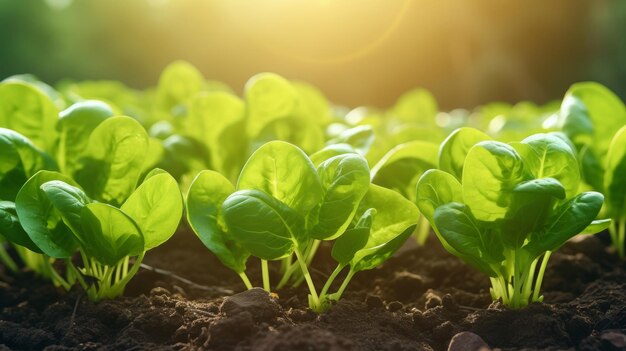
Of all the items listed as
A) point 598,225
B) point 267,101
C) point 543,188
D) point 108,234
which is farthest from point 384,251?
point 267,101

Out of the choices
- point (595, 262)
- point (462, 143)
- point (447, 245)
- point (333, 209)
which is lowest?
point (595, 262)

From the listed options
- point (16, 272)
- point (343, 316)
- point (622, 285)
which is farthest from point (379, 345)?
point (16, 272)

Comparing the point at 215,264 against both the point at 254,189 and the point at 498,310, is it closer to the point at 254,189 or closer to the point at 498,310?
the point at 254,189

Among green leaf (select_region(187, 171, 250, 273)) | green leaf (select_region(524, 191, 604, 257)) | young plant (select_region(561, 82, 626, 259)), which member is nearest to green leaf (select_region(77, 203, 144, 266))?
green leaf (select_region(187, 171, 250, 273))

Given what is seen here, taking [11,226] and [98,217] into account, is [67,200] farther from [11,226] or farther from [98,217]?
[11,226]

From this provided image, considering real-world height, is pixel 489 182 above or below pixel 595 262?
above

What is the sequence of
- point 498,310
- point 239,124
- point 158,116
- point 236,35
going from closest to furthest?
point 498,310
point 239,124
point 158,116
point 236,35

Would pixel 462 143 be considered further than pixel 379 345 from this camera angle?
Yes
